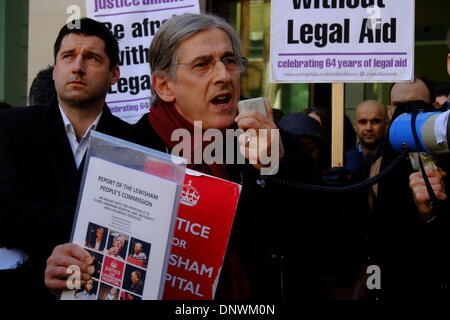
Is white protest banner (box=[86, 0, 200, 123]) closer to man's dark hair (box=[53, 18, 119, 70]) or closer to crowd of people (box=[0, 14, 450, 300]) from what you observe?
man's dark hair (box=[53, 18, 119, 70])

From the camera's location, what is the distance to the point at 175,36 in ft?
8.98

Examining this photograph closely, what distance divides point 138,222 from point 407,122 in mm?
968

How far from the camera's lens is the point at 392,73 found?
443cm

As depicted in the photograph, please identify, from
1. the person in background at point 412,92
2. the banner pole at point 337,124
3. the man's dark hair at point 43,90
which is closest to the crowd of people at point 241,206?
the man's dark hair at point 43,90

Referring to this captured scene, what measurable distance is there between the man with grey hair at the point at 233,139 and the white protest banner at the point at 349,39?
170 centimetres

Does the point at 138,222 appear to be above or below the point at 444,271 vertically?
above

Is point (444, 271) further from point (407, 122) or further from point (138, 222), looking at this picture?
point (138, 222)

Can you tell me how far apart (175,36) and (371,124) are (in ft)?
10.4

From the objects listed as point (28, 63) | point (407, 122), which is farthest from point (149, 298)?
point (28, 63)

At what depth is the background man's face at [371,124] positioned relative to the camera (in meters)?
5.64

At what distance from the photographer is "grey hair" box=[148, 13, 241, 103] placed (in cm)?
272

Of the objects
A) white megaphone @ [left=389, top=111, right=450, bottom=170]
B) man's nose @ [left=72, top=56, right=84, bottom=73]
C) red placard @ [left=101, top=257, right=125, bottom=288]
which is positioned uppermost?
man's nose @ [left=72, top=56, right=84, bottom=73]

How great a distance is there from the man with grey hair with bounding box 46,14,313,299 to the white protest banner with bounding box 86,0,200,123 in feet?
6.85

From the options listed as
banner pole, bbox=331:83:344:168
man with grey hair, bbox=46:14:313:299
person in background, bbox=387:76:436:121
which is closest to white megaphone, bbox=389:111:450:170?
man with grey hair, bbox=46:14:313:299
